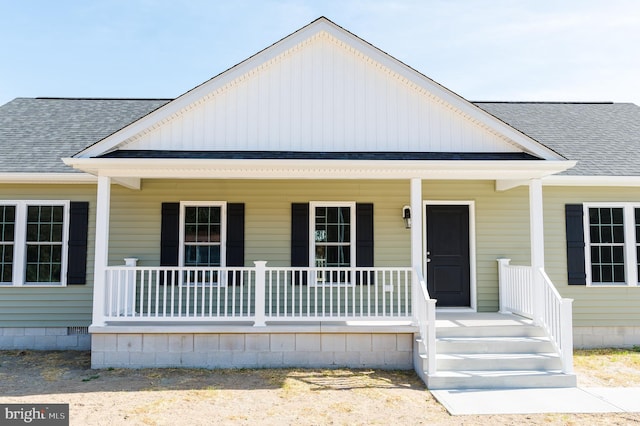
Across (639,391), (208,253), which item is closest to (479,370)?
(639,391)

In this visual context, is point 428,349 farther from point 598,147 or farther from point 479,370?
point 598,147

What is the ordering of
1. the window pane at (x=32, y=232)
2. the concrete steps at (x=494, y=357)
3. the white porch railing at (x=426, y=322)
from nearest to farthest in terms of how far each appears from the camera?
the concrete steps at (x=494, y=357) → the white porch railing at (x=426, y=322) → the window pane at (x=32, y=232)

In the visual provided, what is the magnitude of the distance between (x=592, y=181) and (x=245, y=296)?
696 cm

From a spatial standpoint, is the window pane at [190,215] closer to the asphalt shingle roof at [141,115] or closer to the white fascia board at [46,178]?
the white fascia board at [46,178]

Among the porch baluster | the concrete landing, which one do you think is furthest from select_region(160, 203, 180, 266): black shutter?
the concrete landing

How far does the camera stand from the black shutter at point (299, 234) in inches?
340

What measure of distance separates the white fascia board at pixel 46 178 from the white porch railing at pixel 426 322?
20.1ft

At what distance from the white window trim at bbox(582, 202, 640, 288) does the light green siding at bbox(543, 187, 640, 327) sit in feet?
0.28

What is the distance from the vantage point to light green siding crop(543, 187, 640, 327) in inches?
344

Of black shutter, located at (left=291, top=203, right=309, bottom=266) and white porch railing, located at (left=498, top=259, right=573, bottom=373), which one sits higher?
black shutter, located at (left=291, top=203, right=309, bottom=266)

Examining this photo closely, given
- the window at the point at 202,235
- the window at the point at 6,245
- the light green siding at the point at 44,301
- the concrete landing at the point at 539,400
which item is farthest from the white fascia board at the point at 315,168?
the concrete landing at the point at 539,400

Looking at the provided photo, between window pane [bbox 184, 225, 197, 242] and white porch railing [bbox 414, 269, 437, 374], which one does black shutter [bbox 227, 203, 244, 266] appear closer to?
window pane [bbox 184, 225, 197, 242]

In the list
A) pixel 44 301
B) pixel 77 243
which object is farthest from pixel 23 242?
pixel 44 301

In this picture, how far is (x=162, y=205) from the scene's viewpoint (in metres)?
8.73
